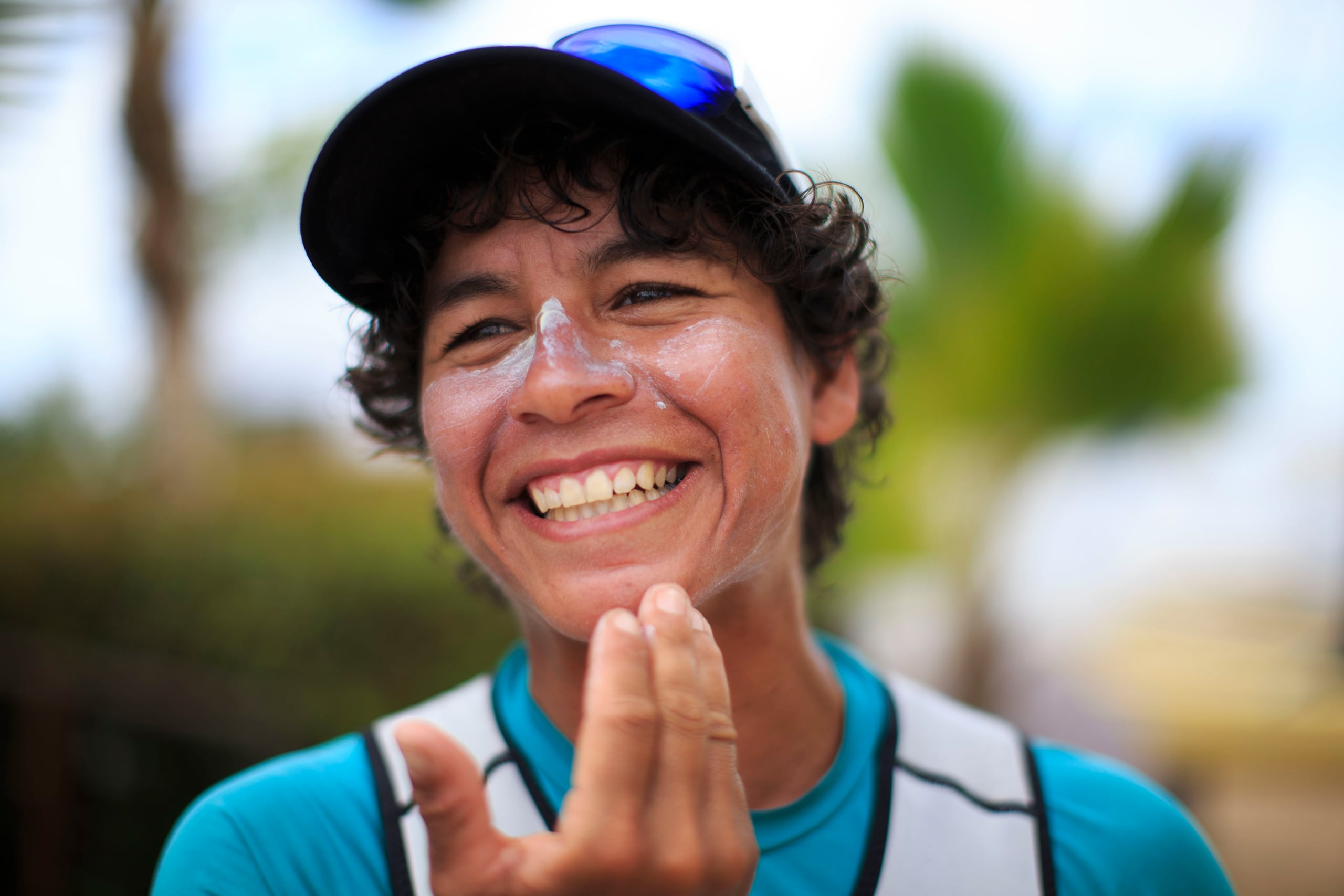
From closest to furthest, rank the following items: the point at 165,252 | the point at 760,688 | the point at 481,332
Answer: the point at 481,332, the point at 760,688, the point at 165,252

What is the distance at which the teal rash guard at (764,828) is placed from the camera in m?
1.53

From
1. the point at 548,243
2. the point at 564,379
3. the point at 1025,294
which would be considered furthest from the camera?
the point at 1025,294

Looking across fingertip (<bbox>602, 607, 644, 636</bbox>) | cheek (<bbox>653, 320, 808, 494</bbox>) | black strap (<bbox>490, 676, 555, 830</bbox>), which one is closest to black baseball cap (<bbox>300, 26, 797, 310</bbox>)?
cheek (<bbox>653, 320, 808, 494</bbox>)

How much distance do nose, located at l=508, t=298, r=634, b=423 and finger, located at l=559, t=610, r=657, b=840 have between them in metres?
0.48

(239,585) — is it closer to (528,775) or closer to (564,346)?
(528,775)

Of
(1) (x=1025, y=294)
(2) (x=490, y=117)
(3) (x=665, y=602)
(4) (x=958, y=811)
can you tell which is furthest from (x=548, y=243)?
(1) (x=1025, y=294)

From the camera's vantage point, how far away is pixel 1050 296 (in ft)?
17.3

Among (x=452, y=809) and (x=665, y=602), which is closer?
(x=452, y=809)

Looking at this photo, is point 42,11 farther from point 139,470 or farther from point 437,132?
point 139,470

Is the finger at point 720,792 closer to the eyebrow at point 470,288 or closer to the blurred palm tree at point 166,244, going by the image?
the eyebrow at point 470,288

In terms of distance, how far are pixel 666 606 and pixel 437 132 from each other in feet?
3.11

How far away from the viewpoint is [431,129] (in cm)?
155

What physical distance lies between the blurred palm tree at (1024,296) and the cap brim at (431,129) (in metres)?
4.12

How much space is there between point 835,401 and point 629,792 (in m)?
1.14
